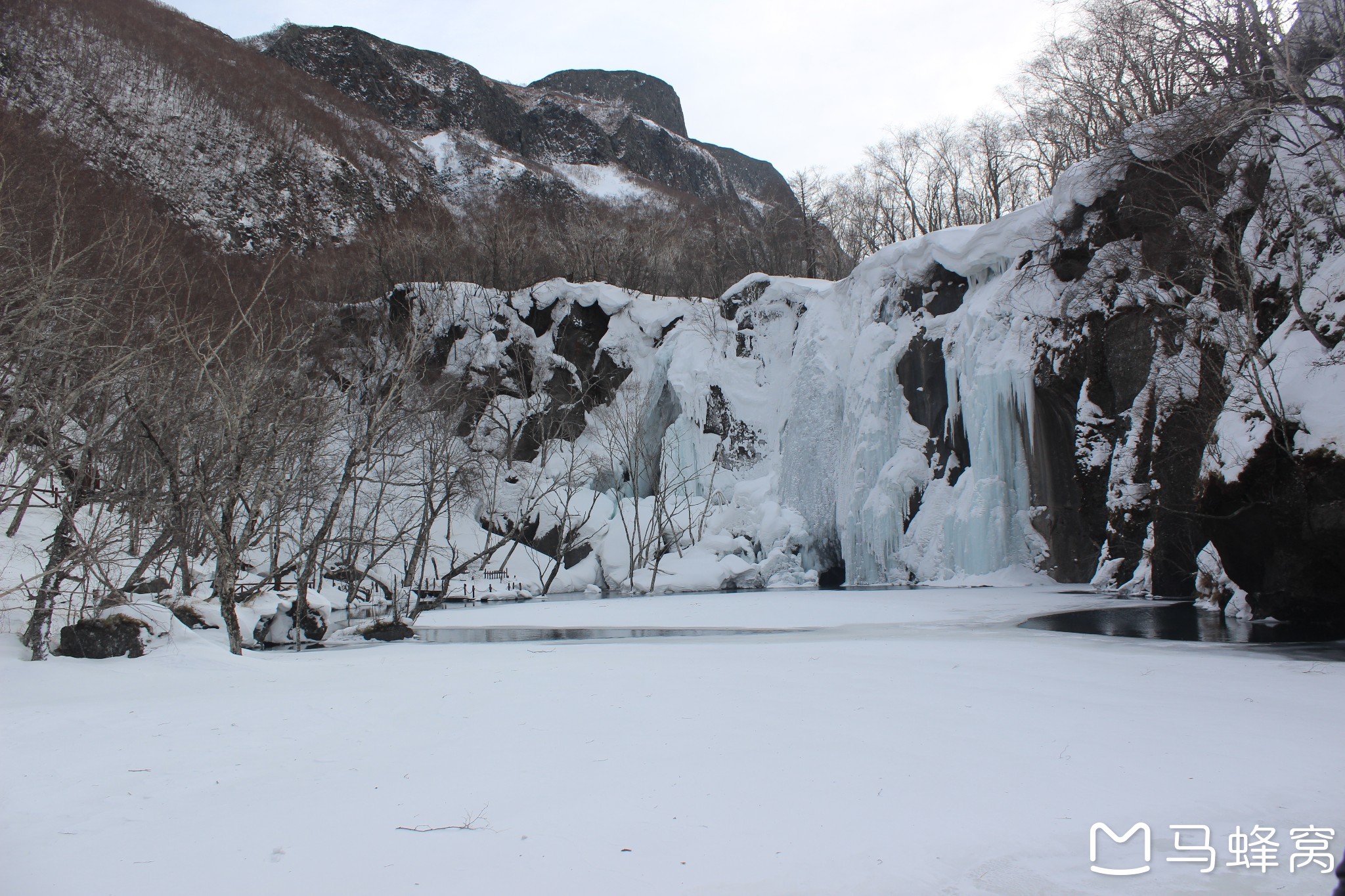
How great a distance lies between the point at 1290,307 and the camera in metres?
9.48

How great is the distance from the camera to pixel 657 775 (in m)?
3.42

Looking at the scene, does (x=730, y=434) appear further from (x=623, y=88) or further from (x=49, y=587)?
(x=623, y=88)

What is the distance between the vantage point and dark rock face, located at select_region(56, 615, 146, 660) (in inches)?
255

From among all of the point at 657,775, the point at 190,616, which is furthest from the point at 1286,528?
the point at 190,616

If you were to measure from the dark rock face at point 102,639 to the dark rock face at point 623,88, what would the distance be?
75.8m

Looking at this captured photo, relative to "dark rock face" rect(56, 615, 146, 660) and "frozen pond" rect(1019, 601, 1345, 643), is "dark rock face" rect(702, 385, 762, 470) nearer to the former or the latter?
"frozen pond" rect(1019, 601, 1345, 643)

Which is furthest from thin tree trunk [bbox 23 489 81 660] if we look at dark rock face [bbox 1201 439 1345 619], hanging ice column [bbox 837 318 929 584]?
hanging ice column [bbox 837 318 929 584]

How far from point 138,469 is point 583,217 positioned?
3658cm

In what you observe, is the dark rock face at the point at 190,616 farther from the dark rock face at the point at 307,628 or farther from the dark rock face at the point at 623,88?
the dark rock face at the point at 623,88

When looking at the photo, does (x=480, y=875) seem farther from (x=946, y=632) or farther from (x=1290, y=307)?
(x=1290, y=307)

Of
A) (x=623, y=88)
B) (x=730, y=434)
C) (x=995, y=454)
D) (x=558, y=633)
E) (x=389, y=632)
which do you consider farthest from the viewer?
(x=623, y=88)

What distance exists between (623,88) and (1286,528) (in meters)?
78.0

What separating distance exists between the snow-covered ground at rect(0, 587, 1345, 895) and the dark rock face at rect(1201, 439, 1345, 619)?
265cm

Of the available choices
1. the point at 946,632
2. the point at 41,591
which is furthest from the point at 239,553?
the point at 946,632
